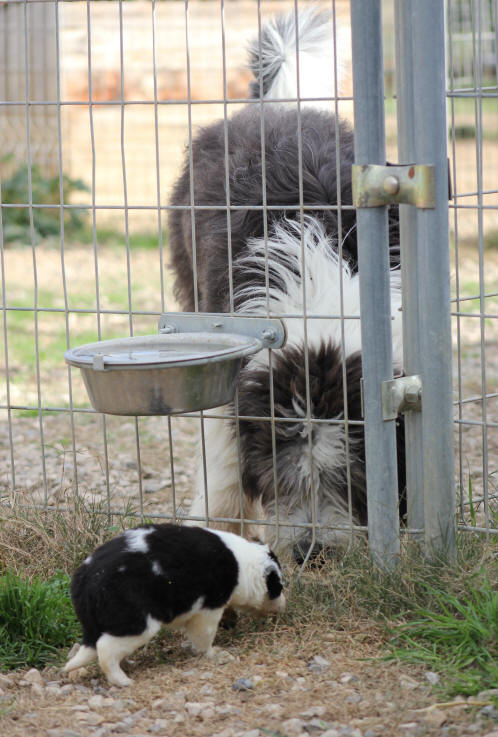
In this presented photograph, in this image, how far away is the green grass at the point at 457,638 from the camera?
232 cm

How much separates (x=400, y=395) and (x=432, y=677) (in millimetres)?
774

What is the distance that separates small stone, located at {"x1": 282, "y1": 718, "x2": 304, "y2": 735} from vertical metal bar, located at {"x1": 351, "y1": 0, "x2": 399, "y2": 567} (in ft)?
2.22

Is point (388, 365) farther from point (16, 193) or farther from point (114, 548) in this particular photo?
point (16, 193)

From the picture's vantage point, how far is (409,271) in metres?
2.80

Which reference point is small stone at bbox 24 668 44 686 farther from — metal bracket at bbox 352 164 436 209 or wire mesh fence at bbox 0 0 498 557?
metal bracket at bbox 352 164 436 209

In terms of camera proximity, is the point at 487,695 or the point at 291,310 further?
the point at 291,310

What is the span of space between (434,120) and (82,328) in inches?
187

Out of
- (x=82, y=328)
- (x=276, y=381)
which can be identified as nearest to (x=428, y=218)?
(x=276, y=381)

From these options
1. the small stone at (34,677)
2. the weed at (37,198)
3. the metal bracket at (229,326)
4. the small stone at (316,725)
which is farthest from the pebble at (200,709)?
the weed at (37,198)

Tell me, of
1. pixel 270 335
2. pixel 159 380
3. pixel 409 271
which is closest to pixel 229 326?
pixel 270 335

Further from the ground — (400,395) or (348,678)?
(400,395)

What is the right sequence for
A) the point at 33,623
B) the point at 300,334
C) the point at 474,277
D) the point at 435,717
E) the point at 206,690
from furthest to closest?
the point at 474,277, the point at 300,334, the point at 33,623, the point at 206,690, the point at 435,717

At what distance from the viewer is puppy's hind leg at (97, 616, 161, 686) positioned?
95.2 inches

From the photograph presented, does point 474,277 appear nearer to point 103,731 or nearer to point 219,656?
point 219,656
